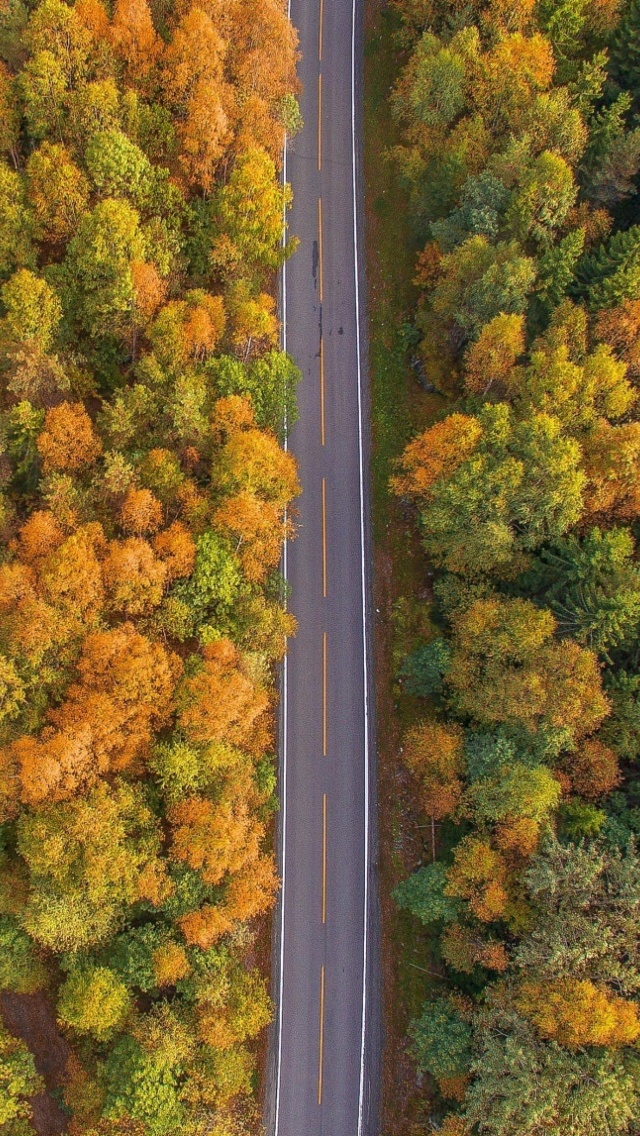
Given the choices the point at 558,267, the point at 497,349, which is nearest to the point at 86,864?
the point at 497,349

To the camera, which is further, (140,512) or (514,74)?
(514,74)

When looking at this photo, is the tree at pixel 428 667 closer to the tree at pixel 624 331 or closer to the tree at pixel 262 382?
the tree at pixel 262 382

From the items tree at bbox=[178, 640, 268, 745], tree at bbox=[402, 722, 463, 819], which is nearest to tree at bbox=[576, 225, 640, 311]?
tree at bbox=[402, 722, 463, 819]

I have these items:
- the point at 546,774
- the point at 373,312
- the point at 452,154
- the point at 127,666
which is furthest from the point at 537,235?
the point at 127,666

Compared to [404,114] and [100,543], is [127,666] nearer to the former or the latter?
[100,543]

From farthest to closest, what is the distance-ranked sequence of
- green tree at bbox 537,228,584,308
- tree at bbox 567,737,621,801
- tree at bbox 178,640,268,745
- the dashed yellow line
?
the dashed yellow line < green tree at bbox 537,228,584,308 < tree at bbox 567,737,621,801 < tree at bbox 178,640,268,745

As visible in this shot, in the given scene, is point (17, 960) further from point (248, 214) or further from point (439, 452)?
point (248, 214)

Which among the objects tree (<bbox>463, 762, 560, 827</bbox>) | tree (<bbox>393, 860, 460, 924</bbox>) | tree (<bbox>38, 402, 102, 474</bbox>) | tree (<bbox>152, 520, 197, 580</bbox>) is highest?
tree (<bbox>38, 402, 102, 474</bbox>)

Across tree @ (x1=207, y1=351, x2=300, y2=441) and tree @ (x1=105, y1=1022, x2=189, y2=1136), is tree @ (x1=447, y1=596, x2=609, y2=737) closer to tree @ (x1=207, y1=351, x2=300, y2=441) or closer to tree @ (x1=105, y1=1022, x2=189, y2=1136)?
tree @ (x1=207, y1=351, x2=300, y2=441)
